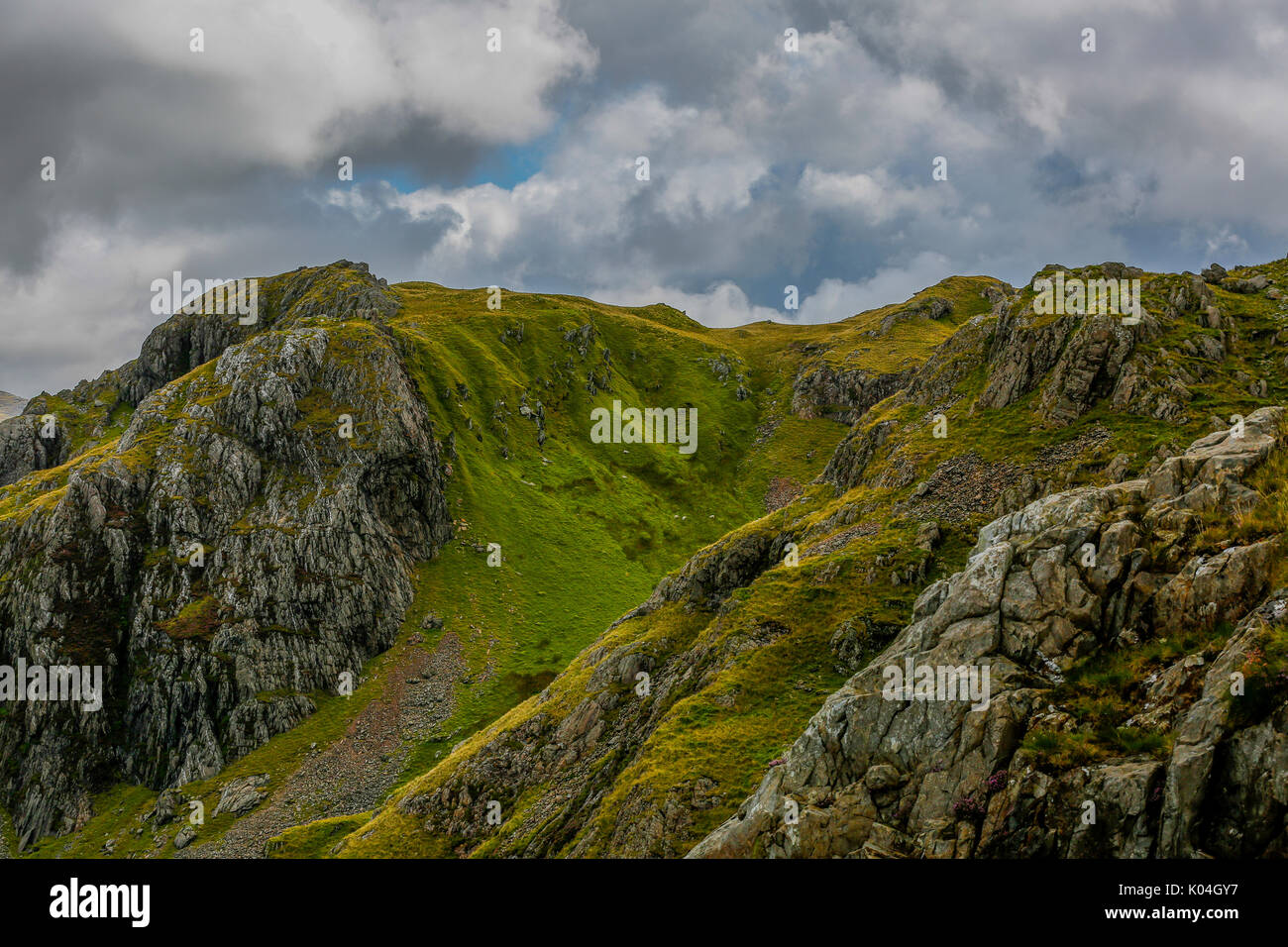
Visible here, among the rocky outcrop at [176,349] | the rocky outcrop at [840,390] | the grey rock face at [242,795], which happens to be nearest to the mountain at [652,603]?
the grey rock face at [242,795]

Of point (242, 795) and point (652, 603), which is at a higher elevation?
point (652, 603)

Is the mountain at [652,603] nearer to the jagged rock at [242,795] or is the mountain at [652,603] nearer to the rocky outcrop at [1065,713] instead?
the rocky outcrop at [1065,713]

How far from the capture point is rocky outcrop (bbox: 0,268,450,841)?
287ft

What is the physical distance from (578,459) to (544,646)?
205 feet

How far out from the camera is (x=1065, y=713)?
19.1 m

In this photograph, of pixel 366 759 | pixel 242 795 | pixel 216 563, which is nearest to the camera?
pixel 242 795

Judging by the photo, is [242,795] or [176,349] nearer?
[242,795]

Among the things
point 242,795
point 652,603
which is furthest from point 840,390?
point 242,795

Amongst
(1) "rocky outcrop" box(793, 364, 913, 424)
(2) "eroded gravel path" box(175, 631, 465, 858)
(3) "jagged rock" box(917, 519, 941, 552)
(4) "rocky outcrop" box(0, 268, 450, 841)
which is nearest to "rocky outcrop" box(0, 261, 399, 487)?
(4) "rocky outcrop" box(0, 268, 450, 841)

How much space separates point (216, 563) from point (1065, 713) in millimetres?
113826

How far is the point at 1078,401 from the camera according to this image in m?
47.9

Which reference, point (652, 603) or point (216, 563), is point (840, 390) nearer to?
point (652, 603)
